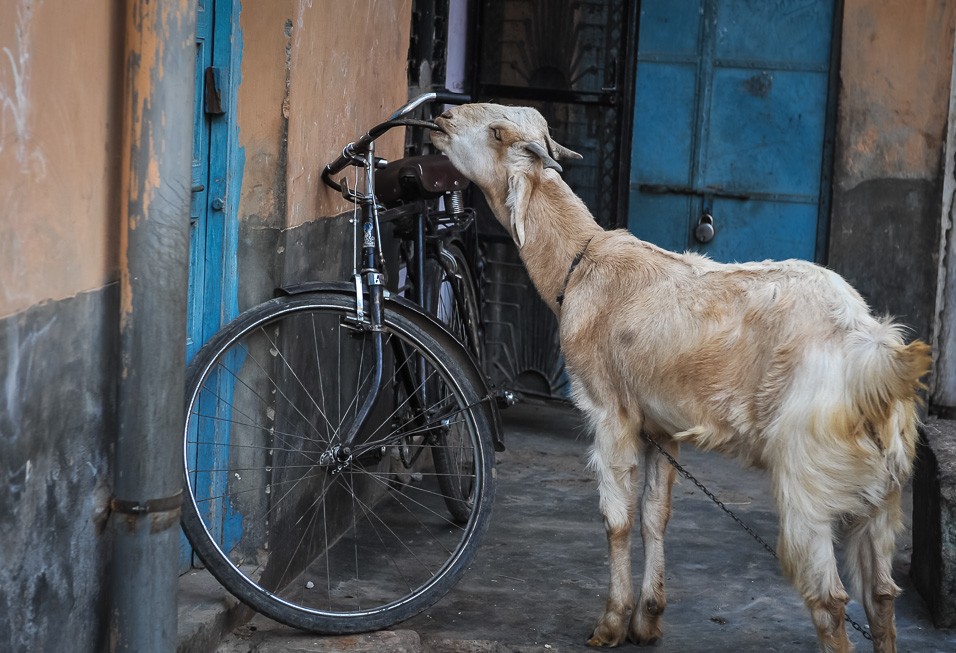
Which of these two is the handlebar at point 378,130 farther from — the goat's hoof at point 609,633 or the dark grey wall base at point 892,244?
the dark grey wall base at point 892,244

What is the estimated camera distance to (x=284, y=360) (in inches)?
175

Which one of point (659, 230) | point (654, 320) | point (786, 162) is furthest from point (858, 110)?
point (654, 320)

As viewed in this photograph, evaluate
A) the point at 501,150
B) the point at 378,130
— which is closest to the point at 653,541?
the point at 501,150

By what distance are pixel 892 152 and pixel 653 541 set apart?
3775 millimetres

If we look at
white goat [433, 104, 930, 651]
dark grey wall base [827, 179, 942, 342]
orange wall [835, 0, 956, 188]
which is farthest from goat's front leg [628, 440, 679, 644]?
orange wall [835, 0, 956, 188]

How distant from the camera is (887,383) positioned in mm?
3514

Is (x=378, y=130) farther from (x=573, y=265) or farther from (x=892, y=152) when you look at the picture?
(x=892, y=152)

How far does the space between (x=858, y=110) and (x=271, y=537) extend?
4.59m

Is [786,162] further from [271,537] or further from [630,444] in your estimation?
[271,537]

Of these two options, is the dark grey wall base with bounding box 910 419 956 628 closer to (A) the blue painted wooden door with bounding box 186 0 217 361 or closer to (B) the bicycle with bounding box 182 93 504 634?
(B) the bicycle with bounding box 182 93 504 634

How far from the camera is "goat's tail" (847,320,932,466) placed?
11.4ft

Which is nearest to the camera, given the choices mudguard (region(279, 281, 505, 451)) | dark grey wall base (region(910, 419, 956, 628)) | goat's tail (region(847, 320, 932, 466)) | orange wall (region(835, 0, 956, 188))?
goat's tail (region(847, 320, 932, 466))

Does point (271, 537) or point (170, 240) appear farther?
point (271, 537)

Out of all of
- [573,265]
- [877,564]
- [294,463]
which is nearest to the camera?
[877,564]
